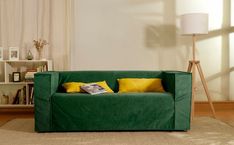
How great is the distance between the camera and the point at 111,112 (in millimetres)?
3818

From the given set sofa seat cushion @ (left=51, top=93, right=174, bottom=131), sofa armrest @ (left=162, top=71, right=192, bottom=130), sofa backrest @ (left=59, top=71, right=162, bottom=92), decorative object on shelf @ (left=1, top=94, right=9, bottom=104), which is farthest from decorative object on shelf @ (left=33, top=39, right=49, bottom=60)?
sofa armrest @ (left=162, top=71, right=192, bottom=130)

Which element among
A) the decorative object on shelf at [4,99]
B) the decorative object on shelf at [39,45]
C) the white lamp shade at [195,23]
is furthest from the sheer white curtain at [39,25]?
the white lamp shade at [195,23]

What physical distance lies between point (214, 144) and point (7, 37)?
3.72 meters

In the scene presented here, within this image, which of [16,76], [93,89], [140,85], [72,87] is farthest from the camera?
[16,76]

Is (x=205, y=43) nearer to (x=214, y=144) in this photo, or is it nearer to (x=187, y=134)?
(x=187, y=134)

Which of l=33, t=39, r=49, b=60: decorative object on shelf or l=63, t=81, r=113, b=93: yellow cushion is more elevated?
l=33, t=39, r=49, b=60: decorative object on shelf

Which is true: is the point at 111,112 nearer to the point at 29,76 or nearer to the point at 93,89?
the point at 93,89

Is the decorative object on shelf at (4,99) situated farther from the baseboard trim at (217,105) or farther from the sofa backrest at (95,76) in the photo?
the baseboard trim at (217,105)

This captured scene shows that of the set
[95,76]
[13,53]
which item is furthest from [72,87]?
[13,53]

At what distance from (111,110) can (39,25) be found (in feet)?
7.99

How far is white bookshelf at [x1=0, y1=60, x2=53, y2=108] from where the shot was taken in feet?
17.5

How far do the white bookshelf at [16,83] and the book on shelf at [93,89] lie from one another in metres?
1.45

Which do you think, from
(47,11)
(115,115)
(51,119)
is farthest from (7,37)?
(115,115)

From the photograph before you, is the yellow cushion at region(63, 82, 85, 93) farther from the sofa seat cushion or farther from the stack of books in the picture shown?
the stack of books
